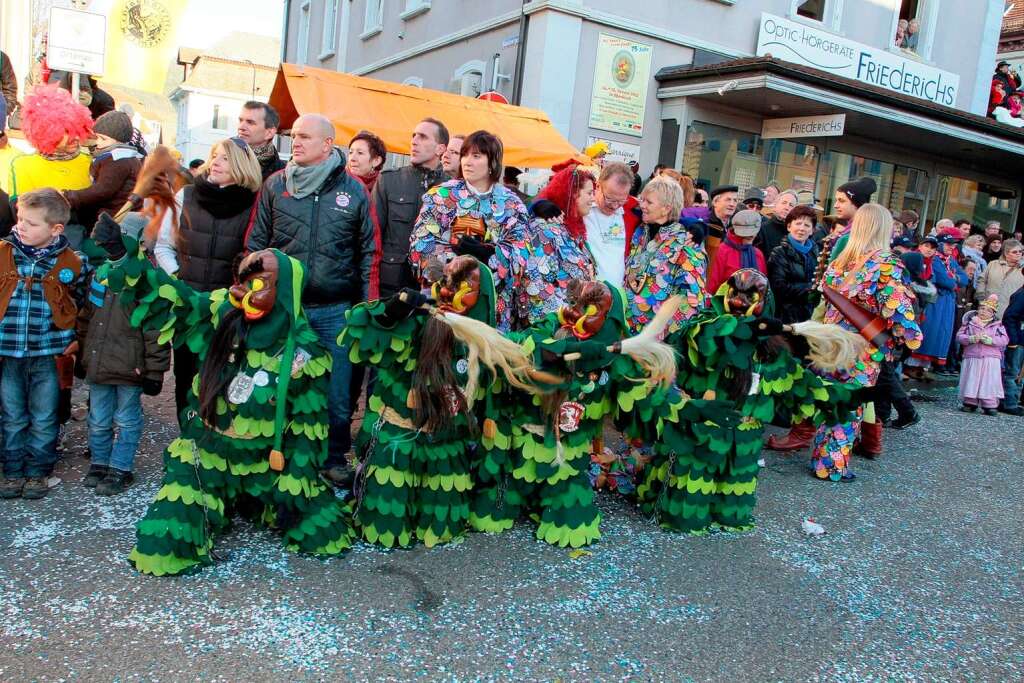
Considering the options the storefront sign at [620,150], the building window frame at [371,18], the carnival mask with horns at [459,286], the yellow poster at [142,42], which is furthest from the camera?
the building window frame at [371,18]

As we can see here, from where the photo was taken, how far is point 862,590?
3.63 m

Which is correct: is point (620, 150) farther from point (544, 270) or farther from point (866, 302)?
point (544, 270)

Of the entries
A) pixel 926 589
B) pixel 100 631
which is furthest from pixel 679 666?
pixel 100 631

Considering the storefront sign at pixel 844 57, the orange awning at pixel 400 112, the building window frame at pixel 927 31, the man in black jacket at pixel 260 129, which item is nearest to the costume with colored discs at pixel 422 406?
the man in black jacket at pixel 260 129

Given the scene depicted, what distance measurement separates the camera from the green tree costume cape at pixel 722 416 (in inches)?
157

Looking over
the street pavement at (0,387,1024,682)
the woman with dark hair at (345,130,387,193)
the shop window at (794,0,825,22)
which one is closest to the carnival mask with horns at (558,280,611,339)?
the street pavement at (0,387,1024,682)

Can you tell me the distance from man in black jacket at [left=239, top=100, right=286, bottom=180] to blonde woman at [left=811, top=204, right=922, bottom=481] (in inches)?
144

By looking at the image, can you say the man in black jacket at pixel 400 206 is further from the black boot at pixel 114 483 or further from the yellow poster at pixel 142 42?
the yellow poster at pixel 142 42

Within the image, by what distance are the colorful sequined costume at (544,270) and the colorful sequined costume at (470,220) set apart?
3.1 inches

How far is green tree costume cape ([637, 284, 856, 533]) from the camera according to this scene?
400cm

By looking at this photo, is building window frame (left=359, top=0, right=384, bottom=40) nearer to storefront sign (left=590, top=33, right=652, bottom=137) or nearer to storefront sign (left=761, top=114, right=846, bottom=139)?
storefront sign (left=590, top=33, right=652, bottom=137)

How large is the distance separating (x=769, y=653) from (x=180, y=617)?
2.16 m

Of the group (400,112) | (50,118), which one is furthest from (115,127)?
(400,112)

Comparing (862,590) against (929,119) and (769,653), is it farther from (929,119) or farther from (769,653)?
(929,119)
